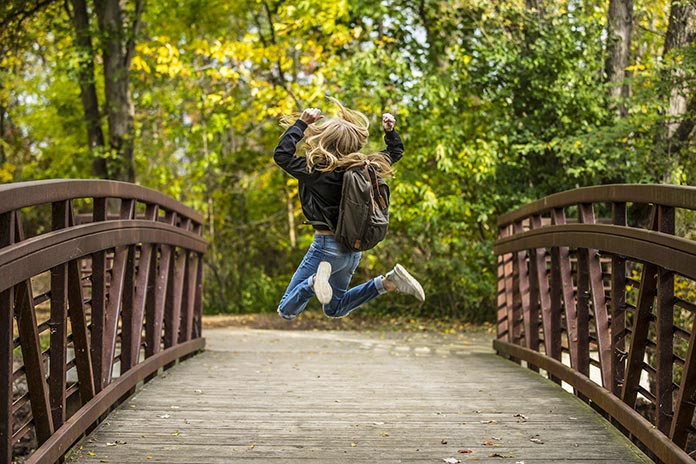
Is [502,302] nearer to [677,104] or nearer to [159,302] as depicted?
[159,302]

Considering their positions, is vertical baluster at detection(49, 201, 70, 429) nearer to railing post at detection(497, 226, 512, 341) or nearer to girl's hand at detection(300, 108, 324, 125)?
girl's hand at detection(300, 108, 324, 125)

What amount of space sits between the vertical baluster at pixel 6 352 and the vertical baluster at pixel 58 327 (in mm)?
751

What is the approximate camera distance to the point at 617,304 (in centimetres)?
550

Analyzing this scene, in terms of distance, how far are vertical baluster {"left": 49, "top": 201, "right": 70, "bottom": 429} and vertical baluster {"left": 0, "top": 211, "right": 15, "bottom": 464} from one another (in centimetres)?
75

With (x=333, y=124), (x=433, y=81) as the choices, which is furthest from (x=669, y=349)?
(x=433, y=81)

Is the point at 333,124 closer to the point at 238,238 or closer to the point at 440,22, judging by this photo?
the point at 440,22

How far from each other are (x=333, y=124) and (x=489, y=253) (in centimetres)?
882

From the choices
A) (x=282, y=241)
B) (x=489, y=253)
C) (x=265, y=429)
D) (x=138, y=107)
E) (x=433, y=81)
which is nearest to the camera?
(x=265, y=429)

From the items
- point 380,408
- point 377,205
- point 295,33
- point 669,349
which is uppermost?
point 295,33

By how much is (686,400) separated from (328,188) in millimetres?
2477

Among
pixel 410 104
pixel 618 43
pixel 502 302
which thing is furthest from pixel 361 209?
pixel 618 43

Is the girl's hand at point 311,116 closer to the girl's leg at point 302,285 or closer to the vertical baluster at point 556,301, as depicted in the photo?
the girl's leg at point 302,285

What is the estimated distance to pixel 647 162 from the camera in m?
11.9

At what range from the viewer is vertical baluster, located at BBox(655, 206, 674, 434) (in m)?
4.55
